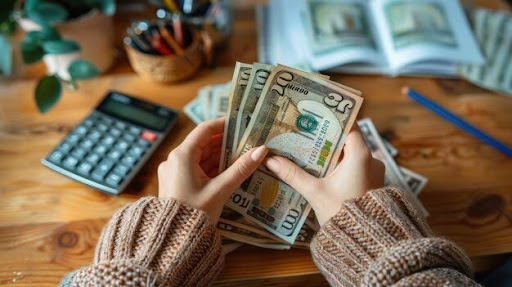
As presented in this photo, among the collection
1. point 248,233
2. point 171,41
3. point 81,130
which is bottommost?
point 248,233

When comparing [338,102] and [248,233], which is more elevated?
[338,102]

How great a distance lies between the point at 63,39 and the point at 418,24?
2.36 ft

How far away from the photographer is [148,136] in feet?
2.43

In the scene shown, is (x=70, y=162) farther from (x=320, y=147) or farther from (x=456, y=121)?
(x=456, y=121)

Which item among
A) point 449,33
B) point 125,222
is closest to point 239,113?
point 125,222

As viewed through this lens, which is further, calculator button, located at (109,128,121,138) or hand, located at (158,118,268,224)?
calculator button, located at (109,128,121,138)

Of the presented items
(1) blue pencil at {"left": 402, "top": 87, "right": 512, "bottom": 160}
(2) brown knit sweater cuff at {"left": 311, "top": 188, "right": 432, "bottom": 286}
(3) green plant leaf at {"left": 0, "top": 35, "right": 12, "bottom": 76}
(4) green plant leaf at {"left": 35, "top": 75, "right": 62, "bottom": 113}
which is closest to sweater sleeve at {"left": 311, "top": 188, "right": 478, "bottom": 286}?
(2) brown knit sweater cuff at {"left": 311, "top": 188, "right": 432, "bottom": 286}

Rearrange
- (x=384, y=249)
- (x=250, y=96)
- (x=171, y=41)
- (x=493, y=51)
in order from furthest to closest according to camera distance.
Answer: (x=493, y=51), (x=171, y=41), (x=250, y=96), (x=384, y=249)

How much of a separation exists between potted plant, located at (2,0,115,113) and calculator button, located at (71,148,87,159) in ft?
0.35

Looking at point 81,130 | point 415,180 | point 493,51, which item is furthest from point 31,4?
point 493,51

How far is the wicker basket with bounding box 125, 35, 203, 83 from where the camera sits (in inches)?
31.8

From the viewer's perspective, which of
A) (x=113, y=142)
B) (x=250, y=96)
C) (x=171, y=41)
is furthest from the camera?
(x=171, y=41)

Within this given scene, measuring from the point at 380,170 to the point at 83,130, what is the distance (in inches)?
19.8

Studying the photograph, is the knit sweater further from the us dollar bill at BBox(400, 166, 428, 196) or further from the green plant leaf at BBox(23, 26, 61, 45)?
the green plant leaf at BBox(23, 26, 61, 45)
